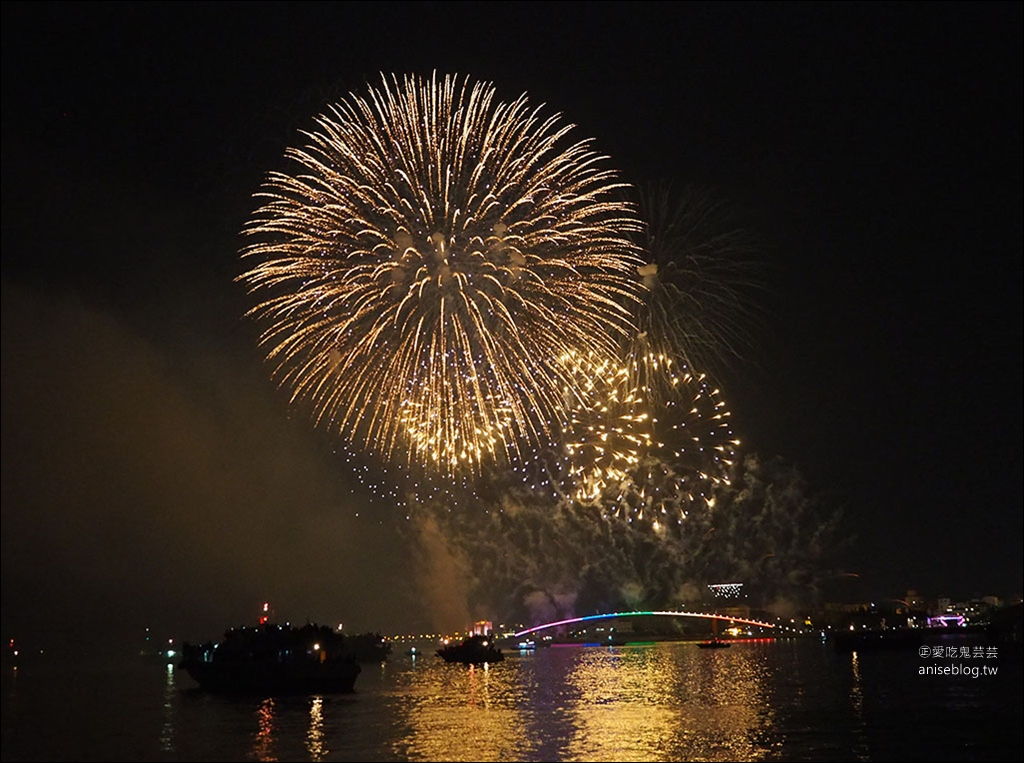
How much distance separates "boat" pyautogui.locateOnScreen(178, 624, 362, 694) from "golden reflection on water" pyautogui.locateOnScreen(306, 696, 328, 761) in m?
13.9

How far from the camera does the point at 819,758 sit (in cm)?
5128

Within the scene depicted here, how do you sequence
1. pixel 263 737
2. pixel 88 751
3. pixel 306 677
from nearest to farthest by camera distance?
1. pixel 88 751
2. pixel 263 737
3. pixel 306 677

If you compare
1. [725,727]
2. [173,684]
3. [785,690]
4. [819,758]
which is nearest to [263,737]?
[725,727]

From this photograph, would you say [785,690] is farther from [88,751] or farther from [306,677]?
[88,751]

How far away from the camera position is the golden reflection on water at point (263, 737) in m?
55.6

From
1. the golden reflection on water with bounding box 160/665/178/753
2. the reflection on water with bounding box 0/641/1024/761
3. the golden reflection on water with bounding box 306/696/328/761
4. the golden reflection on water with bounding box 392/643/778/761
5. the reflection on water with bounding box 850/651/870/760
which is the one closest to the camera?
the reflection on water with bounding box 850/651/870/760

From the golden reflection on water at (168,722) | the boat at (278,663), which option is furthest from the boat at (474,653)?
the golden reflection on water at (168,722)

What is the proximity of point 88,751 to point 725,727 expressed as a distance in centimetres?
3552

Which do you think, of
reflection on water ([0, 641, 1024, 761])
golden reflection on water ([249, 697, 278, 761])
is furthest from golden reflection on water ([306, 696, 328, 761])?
golden reflection on water ([249, 697, 278, 761])

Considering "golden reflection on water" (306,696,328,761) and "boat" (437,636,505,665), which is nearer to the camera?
"golden reflection on water" (306,696,328,761)

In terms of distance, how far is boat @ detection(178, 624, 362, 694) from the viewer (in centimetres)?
10206

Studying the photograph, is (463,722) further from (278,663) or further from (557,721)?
(278,663)

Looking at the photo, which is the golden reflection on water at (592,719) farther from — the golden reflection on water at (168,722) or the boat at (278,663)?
the golden reflection on water at (168,722)

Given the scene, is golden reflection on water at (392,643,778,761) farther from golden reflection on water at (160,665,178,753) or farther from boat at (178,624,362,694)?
golden reflection on water at (160,665,178,753)
